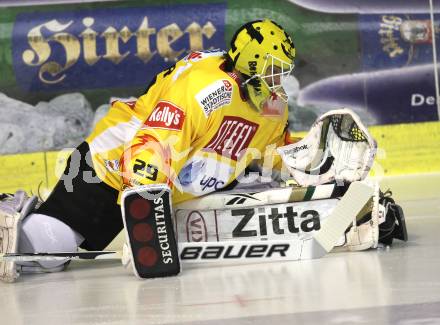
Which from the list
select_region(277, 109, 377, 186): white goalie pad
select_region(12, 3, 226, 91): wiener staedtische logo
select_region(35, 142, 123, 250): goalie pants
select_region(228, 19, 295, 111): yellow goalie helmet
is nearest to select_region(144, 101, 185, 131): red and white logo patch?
select_region(228, 19, 295, 111): yellow goalie helmet

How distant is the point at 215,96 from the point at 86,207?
2.18ft

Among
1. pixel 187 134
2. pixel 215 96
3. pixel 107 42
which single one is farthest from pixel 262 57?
pixel 107 42

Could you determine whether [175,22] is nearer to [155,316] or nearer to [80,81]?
[80,81]

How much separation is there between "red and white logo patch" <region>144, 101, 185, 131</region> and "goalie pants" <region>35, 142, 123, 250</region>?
1.47 feet

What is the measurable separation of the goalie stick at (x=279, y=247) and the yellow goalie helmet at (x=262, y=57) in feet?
1.51

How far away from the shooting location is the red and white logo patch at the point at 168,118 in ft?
11.6

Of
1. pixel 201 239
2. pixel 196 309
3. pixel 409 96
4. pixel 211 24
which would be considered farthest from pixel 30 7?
pixel 196 309

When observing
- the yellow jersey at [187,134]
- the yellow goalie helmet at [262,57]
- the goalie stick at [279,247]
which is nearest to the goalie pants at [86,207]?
the yellow jersey at [187,134]

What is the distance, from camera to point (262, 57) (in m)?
3.69

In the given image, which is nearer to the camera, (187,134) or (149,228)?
(149,228)

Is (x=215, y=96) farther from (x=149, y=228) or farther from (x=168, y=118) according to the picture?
(x=149, y=228)

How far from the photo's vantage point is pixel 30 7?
251 inches

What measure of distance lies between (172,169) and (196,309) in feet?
2.43

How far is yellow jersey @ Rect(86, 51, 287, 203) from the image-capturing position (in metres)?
3.52
